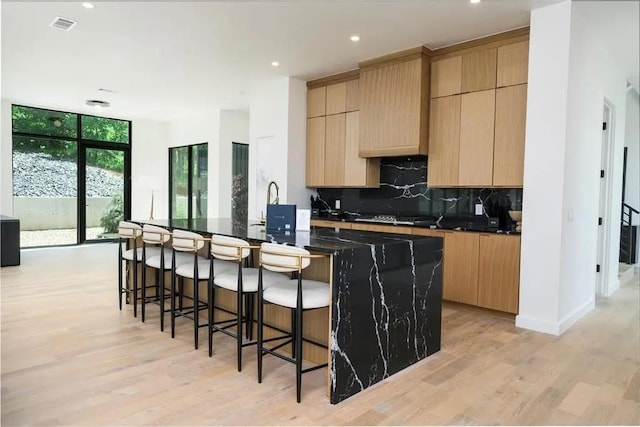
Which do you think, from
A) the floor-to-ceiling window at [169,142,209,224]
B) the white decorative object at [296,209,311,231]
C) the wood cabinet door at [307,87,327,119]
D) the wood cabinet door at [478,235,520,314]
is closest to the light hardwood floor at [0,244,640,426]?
the wood cabinet door at [478,235,520,314]

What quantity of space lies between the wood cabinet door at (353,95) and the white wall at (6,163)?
6.66 m

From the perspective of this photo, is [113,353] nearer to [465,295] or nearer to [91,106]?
[465,295]

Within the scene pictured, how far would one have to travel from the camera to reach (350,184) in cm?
592

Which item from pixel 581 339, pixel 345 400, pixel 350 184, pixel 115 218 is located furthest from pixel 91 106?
pixel 581 339

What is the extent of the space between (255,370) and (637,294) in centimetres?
528

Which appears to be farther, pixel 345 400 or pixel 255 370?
pixel 255 370

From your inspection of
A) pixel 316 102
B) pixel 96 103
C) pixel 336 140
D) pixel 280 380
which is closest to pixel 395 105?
pixel 336 140

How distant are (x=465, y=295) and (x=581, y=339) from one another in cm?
113

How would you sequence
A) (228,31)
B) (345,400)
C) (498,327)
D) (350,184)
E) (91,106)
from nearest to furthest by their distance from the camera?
(345,400), (498,327), (228,31), (350,184), (91,106)

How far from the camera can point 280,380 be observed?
9.09 ft

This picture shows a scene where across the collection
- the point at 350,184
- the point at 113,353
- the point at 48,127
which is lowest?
the point at 113,353

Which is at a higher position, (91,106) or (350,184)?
(91,106)

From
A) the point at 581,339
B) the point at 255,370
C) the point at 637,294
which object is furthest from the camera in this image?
the point at 637,294

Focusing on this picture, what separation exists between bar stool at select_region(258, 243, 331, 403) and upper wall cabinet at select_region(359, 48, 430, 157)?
9.26ft
